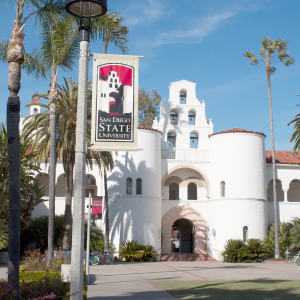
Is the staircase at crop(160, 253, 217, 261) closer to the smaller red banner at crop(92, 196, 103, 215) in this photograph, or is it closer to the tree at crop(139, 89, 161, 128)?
the smaller red banner at crop(92, 196, 103, 215)

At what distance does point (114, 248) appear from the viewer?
27.8 metres

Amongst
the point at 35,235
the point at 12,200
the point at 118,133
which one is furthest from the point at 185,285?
the point at 35,235

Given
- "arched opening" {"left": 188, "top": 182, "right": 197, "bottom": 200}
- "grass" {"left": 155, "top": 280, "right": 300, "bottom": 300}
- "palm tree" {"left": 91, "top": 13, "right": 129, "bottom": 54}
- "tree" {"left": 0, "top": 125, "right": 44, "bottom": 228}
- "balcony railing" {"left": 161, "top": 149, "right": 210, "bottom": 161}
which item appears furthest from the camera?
"arched opening" {"left": 188, "top": 182, "right": 197, "bottom": 200}

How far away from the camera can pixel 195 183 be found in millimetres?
31953

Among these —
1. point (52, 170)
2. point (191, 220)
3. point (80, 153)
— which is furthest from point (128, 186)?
point (80, 153)

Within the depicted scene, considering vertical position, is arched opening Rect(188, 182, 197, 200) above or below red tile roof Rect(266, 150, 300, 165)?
below

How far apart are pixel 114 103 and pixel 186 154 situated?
2439 centimetres

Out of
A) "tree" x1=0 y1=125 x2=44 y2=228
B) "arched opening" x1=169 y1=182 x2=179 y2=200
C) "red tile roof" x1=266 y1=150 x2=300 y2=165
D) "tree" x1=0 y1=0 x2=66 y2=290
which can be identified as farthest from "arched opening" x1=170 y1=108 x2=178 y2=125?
"tree" x1=0 y1=0 x2=66 y2=290

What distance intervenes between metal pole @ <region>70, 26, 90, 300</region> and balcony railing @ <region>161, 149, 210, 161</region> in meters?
24.6

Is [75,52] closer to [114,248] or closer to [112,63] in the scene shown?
[112,63]

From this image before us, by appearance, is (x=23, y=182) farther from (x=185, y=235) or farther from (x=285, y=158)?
(x=285, y=158)

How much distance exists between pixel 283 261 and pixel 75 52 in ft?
69.1

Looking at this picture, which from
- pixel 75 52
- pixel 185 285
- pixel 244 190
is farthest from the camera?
pixel 244 190

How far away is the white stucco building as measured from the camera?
28.3 m
